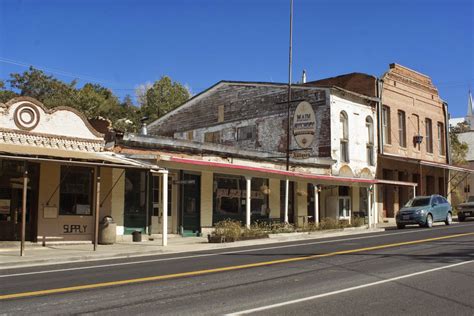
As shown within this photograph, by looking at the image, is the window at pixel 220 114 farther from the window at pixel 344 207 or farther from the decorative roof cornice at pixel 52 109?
the decorative roof cornice at pixel 52 109

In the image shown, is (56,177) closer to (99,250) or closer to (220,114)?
(99,250)

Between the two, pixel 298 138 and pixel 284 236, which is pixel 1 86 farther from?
pixel 284 236

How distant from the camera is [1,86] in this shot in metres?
45.3

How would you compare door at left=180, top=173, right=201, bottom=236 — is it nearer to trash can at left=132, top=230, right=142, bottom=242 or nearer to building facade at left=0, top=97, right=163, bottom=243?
trash can at left=132, top=230, right=142, bottom=242

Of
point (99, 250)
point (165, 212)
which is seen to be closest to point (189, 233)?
point (165, 212)

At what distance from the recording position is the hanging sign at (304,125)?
2575 centimetres

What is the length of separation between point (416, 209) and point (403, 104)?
14078 mm

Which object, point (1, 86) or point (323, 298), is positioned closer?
point (323, 298)

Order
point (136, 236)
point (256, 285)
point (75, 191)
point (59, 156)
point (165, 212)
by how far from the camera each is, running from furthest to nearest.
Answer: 1. point (136, 236)
2. point (75, 191)
3. point (165, 212)
4. point (59, 156)
5. point (256, 285)

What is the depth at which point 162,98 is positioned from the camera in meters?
57.1

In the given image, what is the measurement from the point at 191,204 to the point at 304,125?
7.77m

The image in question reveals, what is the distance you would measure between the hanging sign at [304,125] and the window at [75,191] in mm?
11616

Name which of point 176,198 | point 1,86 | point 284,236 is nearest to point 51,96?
point 1,86

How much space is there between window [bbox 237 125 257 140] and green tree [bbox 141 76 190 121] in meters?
23.5
